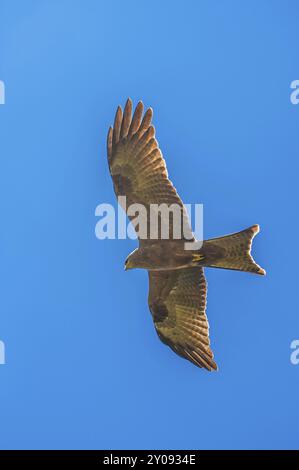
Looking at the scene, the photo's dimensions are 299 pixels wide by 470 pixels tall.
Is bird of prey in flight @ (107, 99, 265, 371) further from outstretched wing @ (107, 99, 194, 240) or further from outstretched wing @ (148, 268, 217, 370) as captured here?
outstretched wing @ (148, 268, 217, 370)

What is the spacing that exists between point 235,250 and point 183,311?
1497 millimetres

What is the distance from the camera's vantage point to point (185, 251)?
1171 centimetres

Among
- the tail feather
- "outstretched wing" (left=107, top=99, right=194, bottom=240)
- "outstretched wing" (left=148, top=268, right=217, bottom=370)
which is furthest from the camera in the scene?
"outstretched wing" (left=148, top=268, right=217, bottom=370)

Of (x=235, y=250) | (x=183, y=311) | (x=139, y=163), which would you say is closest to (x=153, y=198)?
(x=139, y=163)

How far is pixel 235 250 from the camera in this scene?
1146cm

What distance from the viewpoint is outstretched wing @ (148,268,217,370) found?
12383 millimetres

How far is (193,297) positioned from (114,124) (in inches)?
101

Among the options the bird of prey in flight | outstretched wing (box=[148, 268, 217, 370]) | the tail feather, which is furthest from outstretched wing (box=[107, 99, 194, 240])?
outstretched wing (box=[148, 268, 217, 370])

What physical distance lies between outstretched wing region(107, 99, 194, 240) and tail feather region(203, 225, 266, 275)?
395mm

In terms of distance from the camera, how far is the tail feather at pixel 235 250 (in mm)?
11383

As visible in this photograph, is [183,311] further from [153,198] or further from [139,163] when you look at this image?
[139,163]
